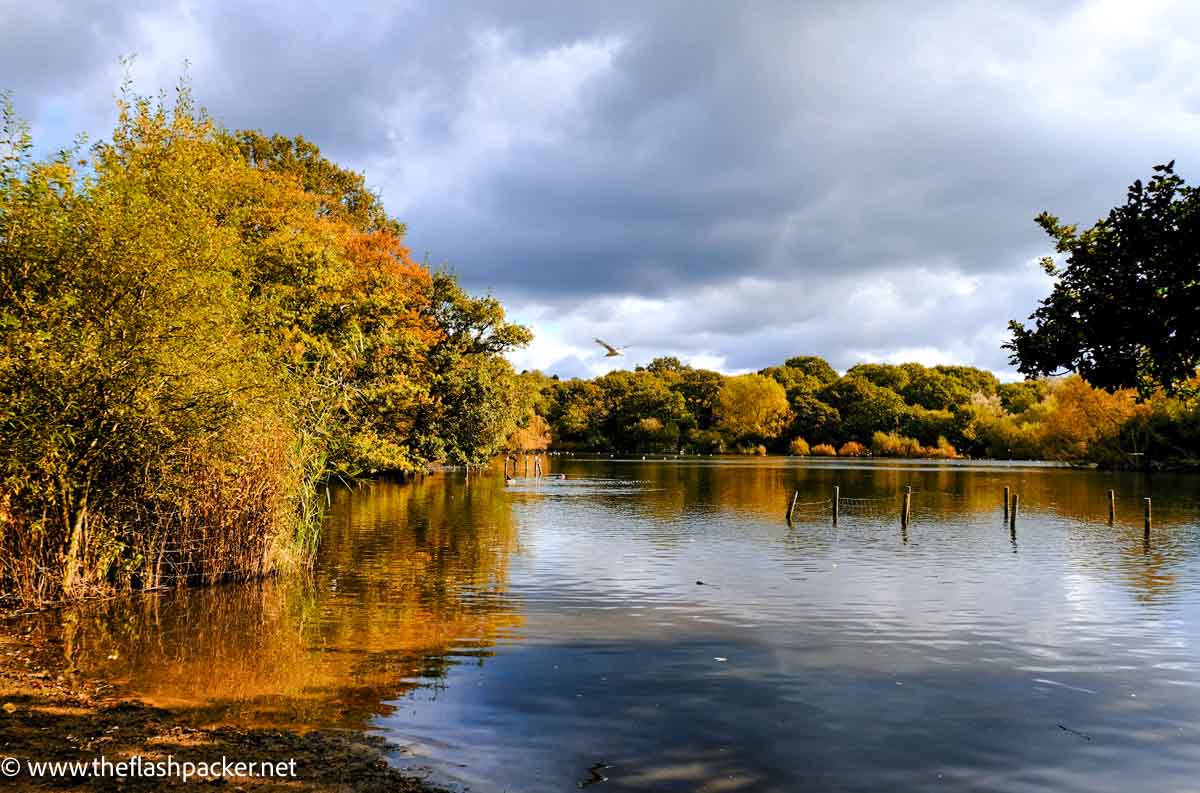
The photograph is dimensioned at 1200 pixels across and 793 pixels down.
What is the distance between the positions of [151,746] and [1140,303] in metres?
19.0

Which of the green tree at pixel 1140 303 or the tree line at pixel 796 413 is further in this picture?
the tree line at pixel 796 413

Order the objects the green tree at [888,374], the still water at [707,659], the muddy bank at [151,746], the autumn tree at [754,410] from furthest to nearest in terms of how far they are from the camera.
→ the green tree at [888,374], the autumn tree at [754,410], the still water at [707,659], the muddy bank at [151,746]

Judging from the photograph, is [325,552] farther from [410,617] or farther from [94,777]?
[94,777]

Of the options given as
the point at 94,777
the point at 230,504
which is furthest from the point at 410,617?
the point at 94,777

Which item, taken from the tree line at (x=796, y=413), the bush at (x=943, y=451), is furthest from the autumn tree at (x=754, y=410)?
the bush at (x=943, y=451)

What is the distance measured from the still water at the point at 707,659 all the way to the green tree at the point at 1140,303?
21.1 feet

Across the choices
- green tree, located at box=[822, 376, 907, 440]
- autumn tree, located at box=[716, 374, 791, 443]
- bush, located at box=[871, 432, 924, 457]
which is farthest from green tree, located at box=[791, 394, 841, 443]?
bush, located at box=[871, 432, 924, 457]

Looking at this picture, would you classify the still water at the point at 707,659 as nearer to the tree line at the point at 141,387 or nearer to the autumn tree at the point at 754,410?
the tree line at the point at 141,387

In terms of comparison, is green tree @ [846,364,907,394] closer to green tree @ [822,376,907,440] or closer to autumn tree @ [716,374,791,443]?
green tree @ [822,376,907,440]

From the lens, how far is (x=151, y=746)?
10.1 metres

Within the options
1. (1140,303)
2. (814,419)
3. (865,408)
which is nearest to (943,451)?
(865,408)

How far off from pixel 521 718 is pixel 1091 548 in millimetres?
32394

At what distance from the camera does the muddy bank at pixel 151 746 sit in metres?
9.05

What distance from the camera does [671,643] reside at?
18.1m
